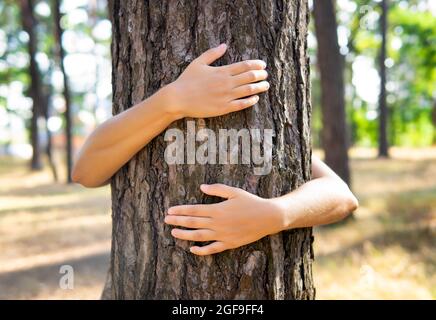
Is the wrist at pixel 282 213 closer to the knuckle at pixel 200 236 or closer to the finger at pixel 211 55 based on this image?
the knuckle at pixel 200 236

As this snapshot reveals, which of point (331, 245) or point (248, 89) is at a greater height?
point (248, 89)

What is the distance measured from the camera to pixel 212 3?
219cm

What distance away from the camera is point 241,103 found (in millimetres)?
2125

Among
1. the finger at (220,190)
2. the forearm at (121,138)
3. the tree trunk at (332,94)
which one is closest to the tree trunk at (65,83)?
the tree trunk at (332,94)

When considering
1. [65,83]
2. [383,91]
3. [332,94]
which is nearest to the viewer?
[332,94]

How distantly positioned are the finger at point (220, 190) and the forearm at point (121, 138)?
1.00 ft

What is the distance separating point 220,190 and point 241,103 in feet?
1.14

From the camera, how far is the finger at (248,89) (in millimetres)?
2113

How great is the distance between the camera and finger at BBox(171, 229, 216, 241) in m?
2.11

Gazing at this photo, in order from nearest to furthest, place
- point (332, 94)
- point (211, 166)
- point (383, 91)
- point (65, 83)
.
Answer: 1. point (211, 166)
2. point (332, 94)
3. point (65, 83)
4. point (383, 91)

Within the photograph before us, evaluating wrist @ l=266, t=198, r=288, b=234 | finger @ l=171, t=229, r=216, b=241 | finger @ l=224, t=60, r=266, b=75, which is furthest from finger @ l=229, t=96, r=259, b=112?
finger @ l=171, t=229, r=216, b=241

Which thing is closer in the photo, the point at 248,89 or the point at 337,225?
the point at 248,89

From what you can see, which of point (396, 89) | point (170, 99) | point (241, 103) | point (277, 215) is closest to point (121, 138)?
point (170, 99)

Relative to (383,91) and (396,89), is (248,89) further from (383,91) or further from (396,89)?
(396,89)
